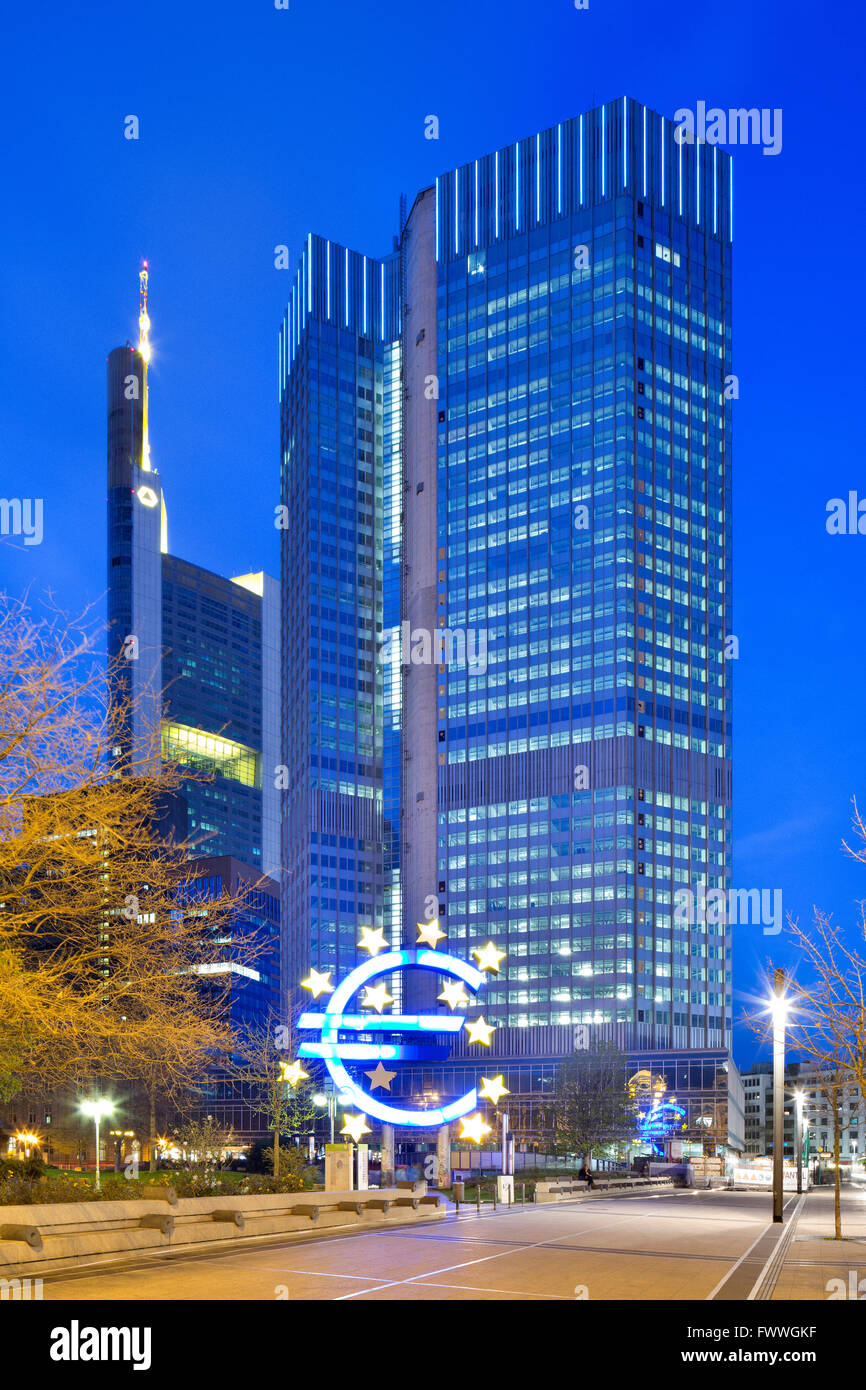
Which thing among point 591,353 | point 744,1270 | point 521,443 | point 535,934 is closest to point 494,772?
point 535,934

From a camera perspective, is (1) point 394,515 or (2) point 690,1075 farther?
(1) point 394,515

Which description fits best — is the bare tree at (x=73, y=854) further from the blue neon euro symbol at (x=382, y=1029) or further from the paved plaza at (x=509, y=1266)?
the blue neon euro symbol at (x=382, y=1029)

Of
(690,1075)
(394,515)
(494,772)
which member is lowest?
(690,1075)

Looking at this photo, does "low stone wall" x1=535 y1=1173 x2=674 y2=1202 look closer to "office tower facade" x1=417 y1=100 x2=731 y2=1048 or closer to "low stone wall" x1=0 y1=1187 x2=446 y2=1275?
"low stone wall" x1=0 y1=1187 x2=446 y2=1275

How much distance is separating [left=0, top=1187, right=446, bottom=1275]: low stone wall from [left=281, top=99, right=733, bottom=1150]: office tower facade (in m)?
109

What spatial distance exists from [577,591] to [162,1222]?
5183 inches

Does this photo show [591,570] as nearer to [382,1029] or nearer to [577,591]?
[577,591]

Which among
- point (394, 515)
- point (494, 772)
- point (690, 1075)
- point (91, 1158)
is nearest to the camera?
point (690, 1075)

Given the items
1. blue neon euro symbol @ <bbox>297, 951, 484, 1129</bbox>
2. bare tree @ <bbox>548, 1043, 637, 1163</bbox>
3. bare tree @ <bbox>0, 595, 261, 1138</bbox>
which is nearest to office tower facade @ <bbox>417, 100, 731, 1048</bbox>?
bare tree @ <bbox>548, 1043, 637, 1163</bbox>

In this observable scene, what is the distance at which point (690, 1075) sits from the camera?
132 meters
